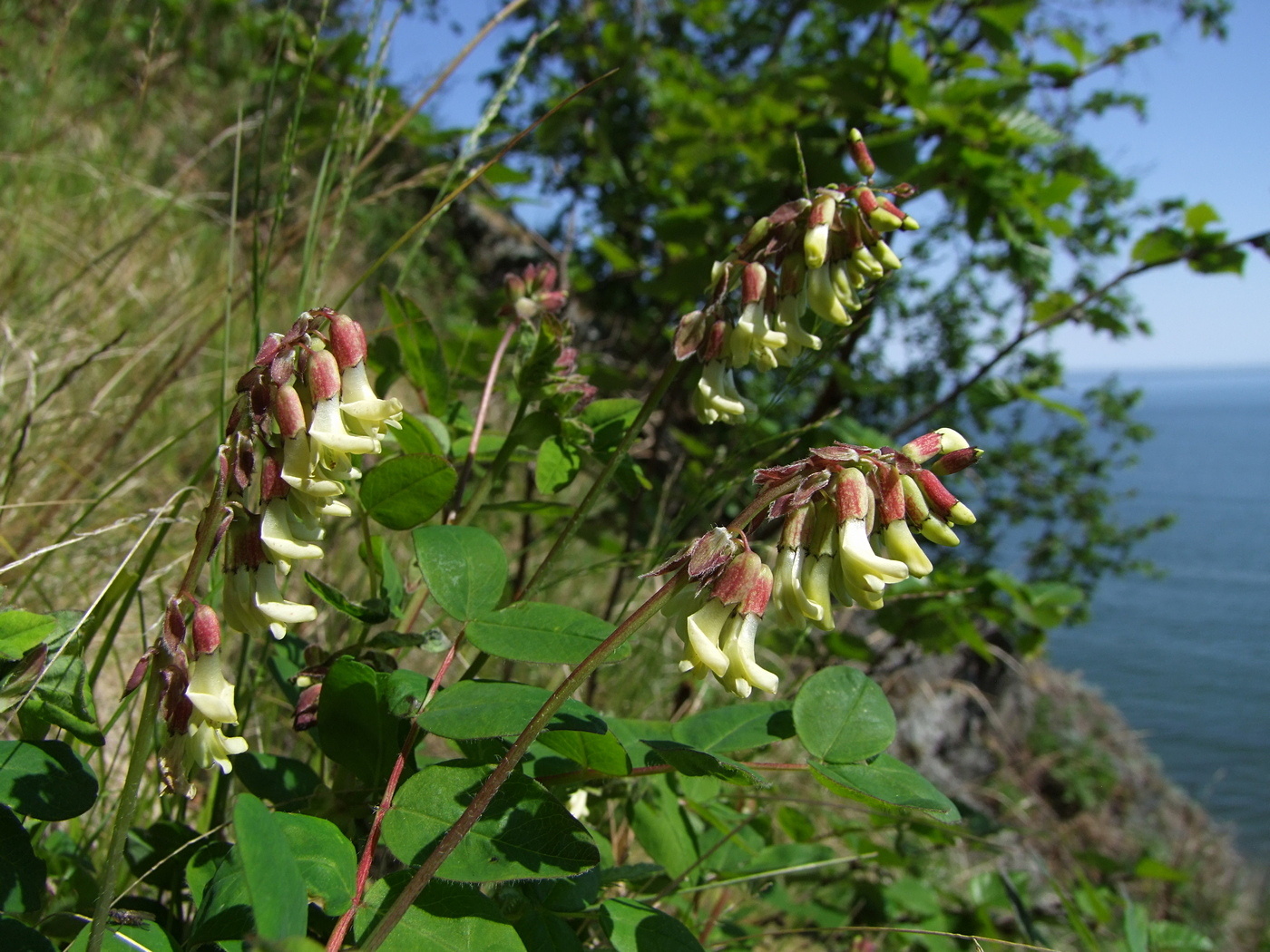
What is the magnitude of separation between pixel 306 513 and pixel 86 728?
0.25m

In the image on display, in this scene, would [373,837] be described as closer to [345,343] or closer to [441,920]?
[441,920]

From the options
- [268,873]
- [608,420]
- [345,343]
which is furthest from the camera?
[608,420]

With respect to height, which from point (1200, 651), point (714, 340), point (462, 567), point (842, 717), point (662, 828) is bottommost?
point (1200, 651)

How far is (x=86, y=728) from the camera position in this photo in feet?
2.31

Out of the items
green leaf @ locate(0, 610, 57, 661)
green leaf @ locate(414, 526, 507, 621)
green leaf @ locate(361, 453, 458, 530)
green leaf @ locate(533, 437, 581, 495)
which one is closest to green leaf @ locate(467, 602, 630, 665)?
green leaf @ locate(414, 526, 507, 621)

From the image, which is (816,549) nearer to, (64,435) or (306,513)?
(306,513)

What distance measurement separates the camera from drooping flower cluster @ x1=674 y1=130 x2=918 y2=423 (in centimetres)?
93

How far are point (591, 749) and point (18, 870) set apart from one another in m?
0.45

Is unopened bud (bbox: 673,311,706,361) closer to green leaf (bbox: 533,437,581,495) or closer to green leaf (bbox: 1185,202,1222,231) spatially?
green leaf (bbox: 533,437,581,495)

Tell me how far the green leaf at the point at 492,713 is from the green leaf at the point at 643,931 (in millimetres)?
184

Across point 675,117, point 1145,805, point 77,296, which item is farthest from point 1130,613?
point 77,296

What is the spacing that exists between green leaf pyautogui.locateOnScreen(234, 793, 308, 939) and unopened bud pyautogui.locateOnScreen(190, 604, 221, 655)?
0.19 m

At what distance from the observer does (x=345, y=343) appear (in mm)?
702

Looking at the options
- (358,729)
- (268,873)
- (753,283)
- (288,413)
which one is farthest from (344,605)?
(753,283)
